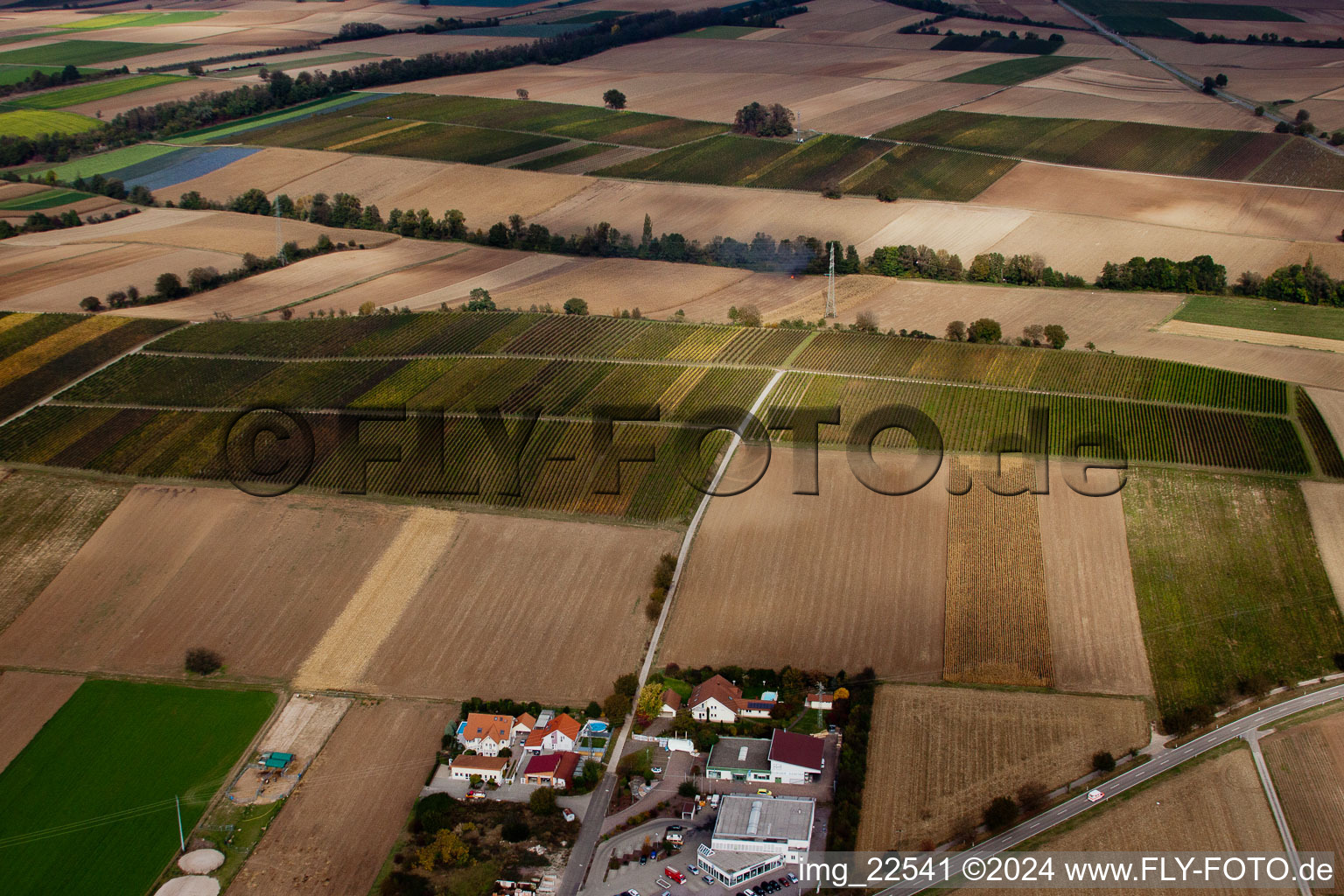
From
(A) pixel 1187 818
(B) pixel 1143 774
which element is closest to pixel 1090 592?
(B) pixel 1143 774

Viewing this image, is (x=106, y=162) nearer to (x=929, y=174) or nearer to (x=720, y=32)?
(x=929, y=174)

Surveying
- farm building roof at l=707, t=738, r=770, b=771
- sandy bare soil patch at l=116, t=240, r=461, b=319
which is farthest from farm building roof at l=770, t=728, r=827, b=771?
Answer: sandy bare soil patch at l=116, t=240, r=461, b=319

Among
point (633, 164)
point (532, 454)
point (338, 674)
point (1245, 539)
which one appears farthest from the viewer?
point (633, 164)

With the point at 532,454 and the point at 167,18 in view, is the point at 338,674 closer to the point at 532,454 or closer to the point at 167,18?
the point at 532,454

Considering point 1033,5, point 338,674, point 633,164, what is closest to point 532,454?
point 338,674

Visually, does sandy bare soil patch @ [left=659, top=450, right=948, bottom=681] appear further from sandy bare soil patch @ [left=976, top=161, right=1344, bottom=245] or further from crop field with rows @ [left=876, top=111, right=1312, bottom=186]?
crop field with rows @ [left=876, top=111, right=1312, bottom=186]

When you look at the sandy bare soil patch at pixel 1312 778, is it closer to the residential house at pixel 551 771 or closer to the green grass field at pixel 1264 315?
the residential house at pixel 551 771

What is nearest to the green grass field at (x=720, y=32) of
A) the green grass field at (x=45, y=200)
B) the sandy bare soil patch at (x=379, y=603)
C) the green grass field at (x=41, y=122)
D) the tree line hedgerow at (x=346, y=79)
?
the tree line hedgerow at (x=346, y=79)
